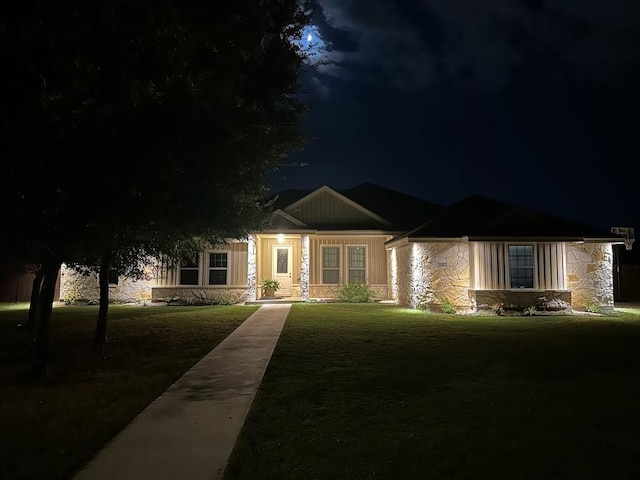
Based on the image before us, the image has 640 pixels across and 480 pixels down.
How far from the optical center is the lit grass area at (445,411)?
350cm

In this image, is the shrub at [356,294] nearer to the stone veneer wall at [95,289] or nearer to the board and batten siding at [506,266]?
the board and batten siding at [506,266]

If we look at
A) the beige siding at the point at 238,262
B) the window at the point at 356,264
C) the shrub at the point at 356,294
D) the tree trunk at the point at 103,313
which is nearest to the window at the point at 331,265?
the window at the point at 356,264

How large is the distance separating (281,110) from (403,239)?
Answer: 8949 millimetres

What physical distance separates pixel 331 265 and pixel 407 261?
4261 mm

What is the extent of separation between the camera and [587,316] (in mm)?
14195

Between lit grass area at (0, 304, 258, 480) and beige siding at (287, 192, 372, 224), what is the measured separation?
897cm

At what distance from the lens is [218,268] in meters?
19.2

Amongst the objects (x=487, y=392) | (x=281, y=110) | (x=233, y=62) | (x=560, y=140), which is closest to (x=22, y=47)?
(x=233, y=62)

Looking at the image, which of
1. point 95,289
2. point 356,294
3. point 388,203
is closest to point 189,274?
point 95,289

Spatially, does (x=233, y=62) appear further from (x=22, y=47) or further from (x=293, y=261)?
(x=293, y=261)

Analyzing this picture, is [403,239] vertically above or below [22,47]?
below

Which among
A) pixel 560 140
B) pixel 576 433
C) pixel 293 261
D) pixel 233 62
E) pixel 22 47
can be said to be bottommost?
pixel 576 433

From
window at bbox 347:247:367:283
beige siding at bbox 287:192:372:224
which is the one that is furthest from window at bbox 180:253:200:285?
window at bbox 347:247:367:283

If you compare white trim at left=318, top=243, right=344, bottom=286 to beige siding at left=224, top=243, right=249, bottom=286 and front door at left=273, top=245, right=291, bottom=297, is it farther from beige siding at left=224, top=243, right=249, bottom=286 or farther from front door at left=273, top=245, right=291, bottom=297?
beige siding at left=224, top=243, right=249, bottom=286
